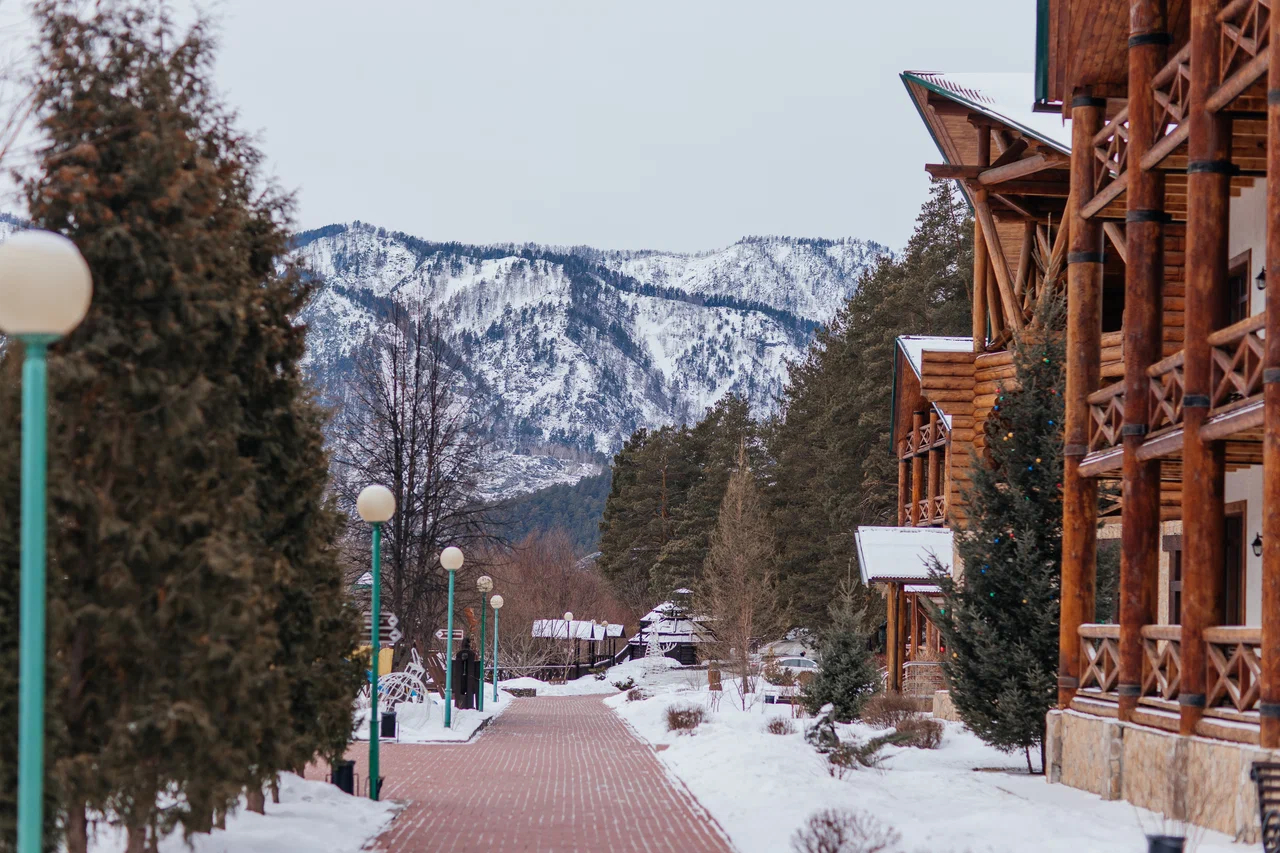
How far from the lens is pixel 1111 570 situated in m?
20.1

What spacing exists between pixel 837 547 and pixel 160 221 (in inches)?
1804

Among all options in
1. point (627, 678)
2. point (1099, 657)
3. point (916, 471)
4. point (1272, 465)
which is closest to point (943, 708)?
point (916, 471)

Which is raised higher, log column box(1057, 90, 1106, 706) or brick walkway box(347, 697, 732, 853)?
log column box(1057, 90, 1106, 706)

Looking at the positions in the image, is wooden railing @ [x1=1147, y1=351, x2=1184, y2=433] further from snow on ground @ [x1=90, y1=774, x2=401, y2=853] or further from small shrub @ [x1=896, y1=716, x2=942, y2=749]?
snow on ground @ [x1=90, y1=774, x2=401, y2=853]

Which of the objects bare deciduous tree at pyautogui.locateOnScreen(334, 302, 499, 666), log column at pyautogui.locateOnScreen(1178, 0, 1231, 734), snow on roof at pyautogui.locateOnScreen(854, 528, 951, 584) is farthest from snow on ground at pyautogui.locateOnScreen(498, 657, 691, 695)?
log column at pyautogui.locateOnScreen(1178, 0, 1231, 734)

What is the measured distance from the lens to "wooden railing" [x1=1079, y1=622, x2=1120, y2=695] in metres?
16.5

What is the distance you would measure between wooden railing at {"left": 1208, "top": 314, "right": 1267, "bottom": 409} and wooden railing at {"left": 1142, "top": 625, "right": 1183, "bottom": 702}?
247 centimetres

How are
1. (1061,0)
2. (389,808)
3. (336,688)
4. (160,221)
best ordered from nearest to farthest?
(160,221) → (336,688) → (389,808) → (1061,0)

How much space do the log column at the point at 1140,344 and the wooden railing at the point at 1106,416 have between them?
0.45 metres

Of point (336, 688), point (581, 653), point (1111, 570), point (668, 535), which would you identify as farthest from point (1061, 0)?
point (581, 653)

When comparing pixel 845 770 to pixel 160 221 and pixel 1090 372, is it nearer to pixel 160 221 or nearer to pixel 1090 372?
pixel 1090 372

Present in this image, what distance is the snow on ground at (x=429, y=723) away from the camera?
2558 centimetres

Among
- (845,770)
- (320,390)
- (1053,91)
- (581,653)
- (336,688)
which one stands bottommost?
(581,653)

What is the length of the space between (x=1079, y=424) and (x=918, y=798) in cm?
531
